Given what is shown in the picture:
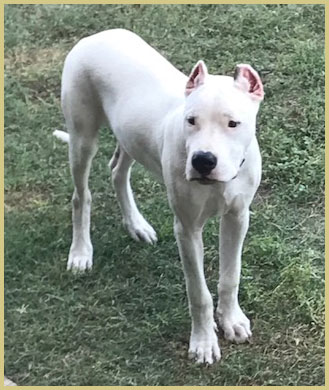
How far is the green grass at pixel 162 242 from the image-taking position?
16.5 ft

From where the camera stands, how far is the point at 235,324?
5.11 metres

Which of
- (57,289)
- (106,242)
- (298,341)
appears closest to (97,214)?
(106,242)

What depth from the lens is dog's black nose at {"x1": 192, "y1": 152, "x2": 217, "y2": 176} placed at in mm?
4031

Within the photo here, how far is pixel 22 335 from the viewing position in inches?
208

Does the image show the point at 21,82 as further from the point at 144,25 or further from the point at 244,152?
the point at 244,152

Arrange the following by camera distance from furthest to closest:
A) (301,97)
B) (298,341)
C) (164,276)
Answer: (301,97)
(164,276)
(298,341)

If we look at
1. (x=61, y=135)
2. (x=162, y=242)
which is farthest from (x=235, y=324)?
(x=61, y=135)

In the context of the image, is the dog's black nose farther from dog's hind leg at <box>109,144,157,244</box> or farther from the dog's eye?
dog's hind leg at <box>109,144,157,244</box>

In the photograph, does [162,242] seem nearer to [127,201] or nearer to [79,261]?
[127,201]

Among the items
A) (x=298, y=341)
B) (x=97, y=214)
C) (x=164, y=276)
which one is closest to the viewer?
(x=298, y=341)

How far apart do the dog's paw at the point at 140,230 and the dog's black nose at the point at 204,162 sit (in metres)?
1.83

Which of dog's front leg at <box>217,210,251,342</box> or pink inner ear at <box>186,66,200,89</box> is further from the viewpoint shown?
dog's front leg at <box>217,210,251,342</box>

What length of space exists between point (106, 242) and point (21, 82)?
7.38 ft

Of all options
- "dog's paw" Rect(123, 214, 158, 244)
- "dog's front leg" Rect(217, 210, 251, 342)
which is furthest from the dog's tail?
"dog's front leg" Rect(217, 210, 251, 342)
